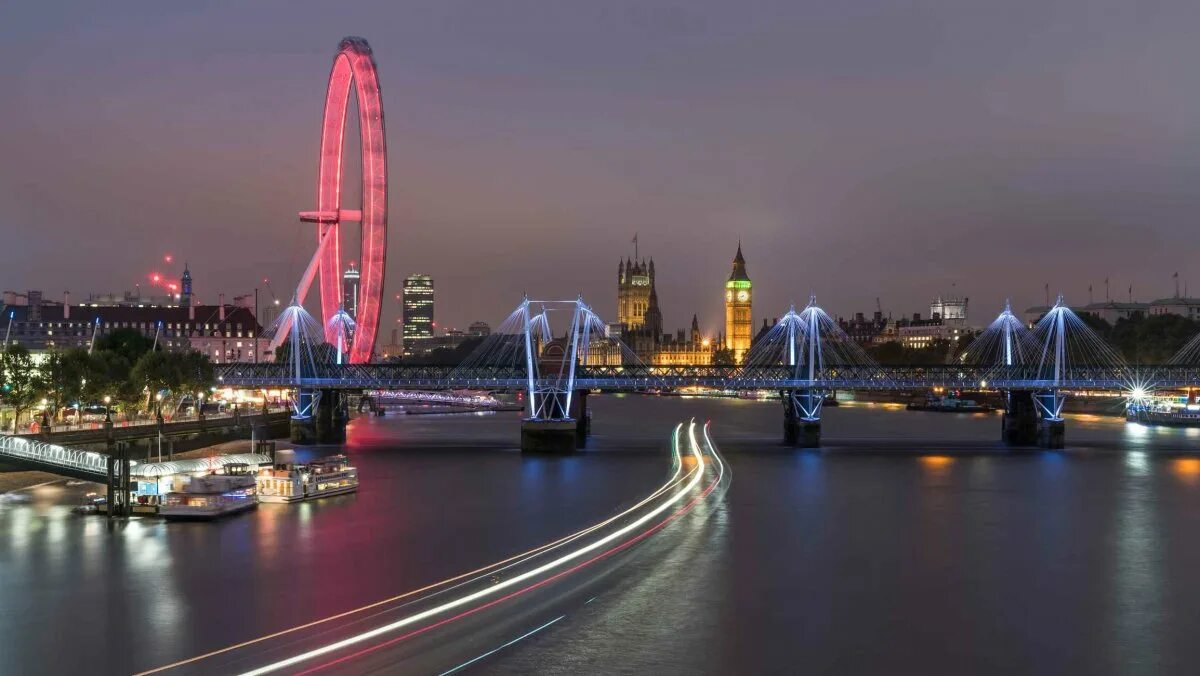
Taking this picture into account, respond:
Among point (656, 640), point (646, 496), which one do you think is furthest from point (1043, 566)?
point (646, 496)

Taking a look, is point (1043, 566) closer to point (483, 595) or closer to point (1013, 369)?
point (483, 595)

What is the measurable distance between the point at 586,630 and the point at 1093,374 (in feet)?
184

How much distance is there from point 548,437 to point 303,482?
21.7 m

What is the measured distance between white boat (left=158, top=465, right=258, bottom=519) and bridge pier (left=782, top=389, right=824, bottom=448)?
3424 cm

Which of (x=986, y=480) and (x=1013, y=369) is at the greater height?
(x=1013, y=369)

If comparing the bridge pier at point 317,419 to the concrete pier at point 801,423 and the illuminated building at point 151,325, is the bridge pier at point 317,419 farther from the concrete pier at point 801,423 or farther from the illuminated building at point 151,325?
the illuminated building at point 151,325

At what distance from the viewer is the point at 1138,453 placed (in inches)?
2394

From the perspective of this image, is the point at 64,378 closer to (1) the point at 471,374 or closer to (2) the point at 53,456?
(2) the point at 53,456

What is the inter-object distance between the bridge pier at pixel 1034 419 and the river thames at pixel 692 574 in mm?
13670

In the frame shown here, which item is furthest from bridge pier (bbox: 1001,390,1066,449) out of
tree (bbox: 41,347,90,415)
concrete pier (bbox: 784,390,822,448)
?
tree (bbox: 41,347,90,415)

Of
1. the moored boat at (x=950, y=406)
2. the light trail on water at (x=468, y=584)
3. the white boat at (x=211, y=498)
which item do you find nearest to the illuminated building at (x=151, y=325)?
the moored boat at (x=950, y=406)

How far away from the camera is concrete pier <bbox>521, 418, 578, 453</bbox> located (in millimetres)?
60031

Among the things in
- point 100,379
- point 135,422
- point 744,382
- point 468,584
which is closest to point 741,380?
point 744,382

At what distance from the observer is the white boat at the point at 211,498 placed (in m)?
34.9
